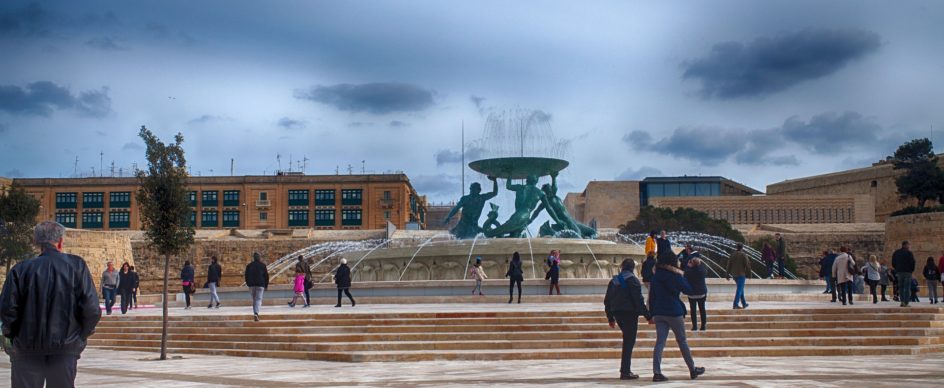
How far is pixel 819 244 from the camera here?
2200 inches

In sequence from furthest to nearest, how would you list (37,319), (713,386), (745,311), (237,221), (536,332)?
(237,221) < (745,311) < (536,332) < (713,386) < (37,319)

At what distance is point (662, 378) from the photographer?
842 cm

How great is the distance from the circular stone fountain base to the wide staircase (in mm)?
7122

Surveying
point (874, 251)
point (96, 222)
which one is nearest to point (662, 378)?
point (874, 251)

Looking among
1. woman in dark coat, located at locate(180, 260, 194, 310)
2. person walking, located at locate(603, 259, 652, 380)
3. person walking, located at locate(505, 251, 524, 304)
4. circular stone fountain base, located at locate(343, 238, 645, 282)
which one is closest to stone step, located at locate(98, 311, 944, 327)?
person walking, located at locate(505, 251, 524, 304)

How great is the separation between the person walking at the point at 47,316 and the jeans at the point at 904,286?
13.1m

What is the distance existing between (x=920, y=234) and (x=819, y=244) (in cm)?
1042

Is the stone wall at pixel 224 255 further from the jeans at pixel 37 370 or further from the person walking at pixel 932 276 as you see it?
the jeans at pixel 37 370

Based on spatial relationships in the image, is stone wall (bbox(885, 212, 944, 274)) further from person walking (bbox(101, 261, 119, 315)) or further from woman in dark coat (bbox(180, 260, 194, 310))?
person walking (bbox(101, 261, 119, 315))

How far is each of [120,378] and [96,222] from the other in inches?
→ 2857

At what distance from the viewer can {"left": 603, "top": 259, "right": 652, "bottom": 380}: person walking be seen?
28.3 feet

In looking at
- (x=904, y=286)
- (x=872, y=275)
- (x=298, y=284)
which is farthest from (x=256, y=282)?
(x=872, y=275)

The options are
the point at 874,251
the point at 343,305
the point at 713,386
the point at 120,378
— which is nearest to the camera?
the point at 713,386

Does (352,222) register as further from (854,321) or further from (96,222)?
(854,321)
